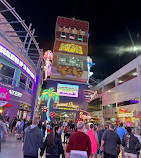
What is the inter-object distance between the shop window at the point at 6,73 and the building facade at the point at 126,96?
16.5 metres

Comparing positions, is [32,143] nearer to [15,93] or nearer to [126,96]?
[15,93]

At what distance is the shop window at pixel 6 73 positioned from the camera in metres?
18.9

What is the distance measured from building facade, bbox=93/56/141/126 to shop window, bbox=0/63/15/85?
650 inches

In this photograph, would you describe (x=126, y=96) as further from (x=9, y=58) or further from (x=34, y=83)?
(x=9, y=58)

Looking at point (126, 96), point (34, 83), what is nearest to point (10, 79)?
point (34, 83)

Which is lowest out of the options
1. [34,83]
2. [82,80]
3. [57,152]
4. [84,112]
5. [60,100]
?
[57,152]

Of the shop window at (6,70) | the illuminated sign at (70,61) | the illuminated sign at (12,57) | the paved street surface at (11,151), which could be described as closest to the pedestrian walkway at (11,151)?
the paved street surface at (11,151)

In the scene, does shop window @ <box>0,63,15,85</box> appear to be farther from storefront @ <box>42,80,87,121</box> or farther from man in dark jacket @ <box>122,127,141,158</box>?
man in dark jacket @ <box>122,127,141,158</box>

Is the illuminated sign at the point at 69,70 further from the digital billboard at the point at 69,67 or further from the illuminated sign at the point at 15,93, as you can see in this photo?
the illuminated sign at the point at 15,93

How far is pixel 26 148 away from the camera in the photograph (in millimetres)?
4363

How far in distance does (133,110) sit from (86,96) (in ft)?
43.0

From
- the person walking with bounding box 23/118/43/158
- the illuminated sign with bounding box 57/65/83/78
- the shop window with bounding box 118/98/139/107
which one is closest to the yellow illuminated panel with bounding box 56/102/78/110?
the illuminated sign with bounding box 57/65/83/78

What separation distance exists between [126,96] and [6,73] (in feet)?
70.5

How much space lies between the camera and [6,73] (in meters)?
20.7
